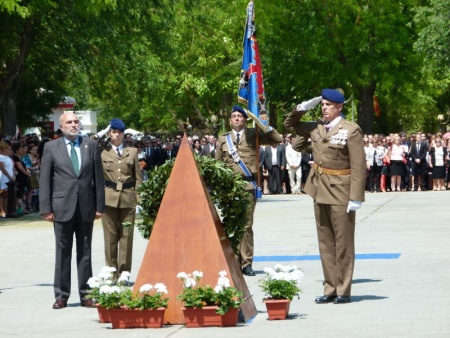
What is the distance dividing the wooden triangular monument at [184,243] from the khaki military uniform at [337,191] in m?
1.26

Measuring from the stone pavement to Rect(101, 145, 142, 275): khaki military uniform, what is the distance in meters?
0.75

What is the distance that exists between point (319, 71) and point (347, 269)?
38881 millimetres

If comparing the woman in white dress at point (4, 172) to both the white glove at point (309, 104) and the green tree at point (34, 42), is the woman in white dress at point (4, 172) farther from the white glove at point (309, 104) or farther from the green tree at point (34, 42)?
the white glove at point (309, 104)

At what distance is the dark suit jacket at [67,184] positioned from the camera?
11.9m

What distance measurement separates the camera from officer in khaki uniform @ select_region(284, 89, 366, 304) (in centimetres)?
1161

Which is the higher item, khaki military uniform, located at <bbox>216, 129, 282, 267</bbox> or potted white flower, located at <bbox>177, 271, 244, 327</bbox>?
khaki military uniform, located at <bbox>216, 129, 282, 267</bbox>

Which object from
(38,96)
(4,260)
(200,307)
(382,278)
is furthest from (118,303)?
(38,96)

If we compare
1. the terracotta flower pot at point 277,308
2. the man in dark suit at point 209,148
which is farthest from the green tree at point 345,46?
the terracotta flower pot at point 277,308

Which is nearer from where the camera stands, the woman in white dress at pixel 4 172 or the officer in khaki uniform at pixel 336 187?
the officer in khaki uniform at pixel 336 187

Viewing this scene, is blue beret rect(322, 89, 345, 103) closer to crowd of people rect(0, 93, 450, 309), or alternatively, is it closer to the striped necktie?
crowd of people rect(0, 93, 450, 309)

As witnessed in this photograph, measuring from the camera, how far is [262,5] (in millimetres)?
48875

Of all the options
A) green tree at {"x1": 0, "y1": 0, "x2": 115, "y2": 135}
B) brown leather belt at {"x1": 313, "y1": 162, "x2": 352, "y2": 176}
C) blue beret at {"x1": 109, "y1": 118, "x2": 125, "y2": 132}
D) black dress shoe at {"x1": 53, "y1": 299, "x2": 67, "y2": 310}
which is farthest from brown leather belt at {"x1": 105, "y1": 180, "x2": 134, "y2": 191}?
green tree at {"x1": 0, "y1": 0, "x2": 115, "y2": 135}

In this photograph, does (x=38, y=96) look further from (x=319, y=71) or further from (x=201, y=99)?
(x=201, y=99)

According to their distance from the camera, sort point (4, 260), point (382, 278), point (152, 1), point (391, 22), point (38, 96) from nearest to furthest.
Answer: point (382, 278), point (4, 260), point (152, 1), point (38, 96), point (391, 22)
